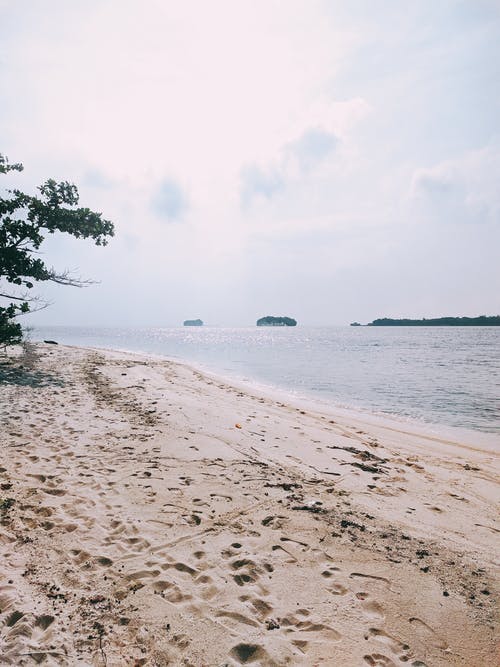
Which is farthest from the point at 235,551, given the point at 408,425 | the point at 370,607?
the point at 408,425

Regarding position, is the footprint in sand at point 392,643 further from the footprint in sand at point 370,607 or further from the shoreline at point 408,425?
the shoreline at point 408,425

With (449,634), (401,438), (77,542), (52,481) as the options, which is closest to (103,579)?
(77,542)

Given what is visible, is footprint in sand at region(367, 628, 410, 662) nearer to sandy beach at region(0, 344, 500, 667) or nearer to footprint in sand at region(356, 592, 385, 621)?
sandy beach at region(0, 344, 500, 667)

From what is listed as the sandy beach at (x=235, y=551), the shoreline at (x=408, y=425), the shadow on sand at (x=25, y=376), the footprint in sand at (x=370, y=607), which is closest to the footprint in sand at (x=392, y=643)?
the sandy beach at (x=235, y=551)

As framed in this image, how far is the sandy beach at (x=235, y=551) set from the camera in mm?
3293

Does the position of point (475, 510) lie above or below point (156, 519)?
below

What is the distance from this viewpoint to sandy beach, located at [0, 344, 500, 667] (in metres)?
3.29

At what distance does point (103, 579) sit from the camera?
3.96 m

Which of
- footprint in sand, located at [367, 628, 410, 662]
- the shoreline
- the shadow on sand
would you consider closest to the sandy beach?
footprint in sand, located at [367, 628, 410, 662]

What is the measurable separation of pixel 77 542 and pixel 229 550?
6.33 feet

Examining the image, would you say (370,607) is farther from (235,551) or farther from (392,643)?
(235,551)

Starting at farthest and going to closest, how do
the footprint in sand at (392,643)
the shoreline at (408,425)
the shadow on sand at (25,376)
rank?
the shadow on sand at (25,376)
the shoreline at (408,425)
the footprint in sand at (392,643)

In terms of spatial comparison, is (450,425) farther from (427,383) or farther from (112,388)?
(112,388)

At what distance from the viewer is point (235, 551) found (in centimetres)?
464
